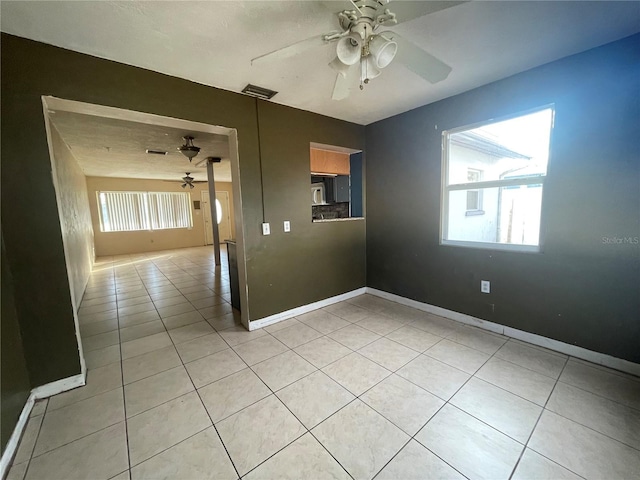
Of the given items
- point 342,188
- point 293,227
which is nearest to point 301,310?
point 293,227

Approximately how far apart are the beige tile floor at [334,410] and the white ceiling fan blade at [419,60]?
6.70 feet

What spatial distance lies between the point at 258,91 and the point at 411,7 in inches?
64.0

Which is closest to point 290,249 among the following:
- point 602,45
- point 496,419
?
point 496,419

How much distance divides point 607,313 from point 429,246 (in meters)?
1.44

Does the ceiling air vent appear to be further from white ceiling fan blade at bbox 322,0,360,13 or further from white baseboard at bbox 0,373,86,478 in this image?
white baseboard at bbox 0,373,86,478

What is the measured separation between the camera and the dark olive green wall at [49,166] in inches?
63.7

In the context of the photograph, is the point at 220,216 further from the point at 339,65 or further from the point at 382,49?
the point at 382,49

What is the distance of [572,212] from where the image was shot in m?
2.00

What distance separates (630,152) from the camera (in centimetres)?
175

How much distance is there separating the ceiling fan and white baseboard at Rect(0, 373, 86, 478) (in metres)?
2.44

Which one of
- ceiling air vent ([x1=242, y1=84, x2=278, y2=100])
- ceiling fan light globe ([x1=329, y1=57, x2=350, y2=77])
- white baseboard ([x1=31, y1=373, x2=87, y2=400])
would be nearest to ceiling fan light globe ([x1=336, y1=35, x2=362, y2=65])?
ceiling fan light globe ([x1=329, y1=57, x2=350, y2=77])

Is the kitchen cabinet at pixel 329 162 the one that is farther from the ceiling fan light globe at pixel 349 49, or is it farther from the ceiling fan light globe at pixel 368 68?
the ceiling fan light globe at pixel 349 49

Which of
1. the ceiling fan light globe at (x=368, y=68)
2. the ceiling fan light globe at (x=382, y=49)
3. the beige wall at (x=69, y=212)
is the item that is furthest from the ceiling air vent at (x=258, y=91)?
the beige wall at (x=69, y=212)

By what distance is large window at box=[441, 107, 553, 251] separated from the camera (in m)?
2.20
